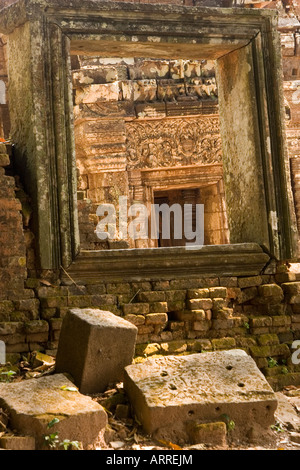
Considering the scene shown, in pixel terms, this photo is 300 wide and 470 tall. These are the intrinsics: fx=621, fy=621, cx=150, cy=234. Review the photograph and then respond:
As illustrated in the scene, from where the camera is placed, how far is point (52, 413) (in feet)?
11.3

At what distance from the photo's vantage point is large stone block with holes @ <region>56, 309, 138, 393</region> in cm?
407

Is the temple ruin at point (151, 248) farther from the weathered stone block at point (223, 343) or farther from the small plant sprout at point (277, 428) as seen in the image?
the small plant sprout at point (277, 428)

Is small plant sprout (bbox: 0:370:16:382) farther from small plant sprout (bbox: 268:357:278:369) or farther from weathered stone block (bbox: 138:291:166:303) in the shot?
small plant sprout (bbox: 268:357:278:369)

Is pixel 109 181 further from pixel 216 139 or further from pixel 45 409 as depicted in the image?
pixel 45 409

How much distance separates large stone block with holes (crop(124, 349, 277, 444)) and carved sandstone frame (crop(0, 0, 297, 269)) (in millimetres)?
1574

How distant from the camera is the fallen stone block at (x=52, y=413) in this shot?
11.1ft

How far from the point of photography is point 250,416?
3.89 m

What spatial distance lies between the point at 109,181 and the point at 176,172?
1260mm

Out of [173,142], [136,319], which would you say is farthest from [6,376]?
[173,142]

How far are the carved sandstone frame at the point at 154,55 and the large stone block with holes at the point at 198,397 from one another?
157cm

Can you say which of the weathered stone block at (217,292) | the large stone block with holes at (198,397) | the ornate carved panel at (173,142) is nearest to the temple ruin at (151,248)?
the weathered stone block at (217,292)

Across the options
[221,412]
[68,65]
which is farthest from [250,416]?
[68,65]

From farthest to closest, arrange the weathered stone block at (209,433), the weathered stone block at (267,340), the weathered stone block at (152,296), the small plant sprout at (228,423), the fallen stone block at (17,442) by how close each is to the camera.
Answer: the weathered stone block at (267,340) < the weathered stone block at (152,296) < the small plant sprout at (228,423) < the weathered stone block at (209,433) < the fallen stone block at (17,442)

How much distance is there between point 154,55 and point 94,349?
10.8ft
